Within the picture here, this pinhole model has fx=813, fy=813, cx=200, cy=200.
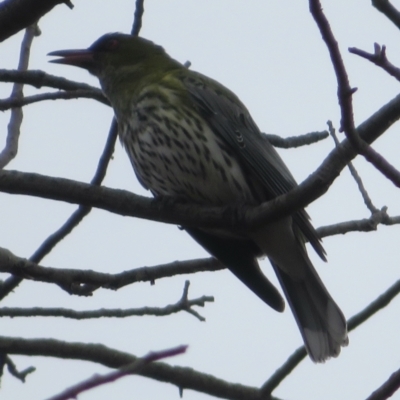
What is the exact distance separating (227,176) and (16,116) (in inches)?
52.5

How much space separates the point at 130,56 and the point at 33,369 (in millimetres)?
3047

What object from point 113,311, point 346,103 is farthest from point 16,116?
point 346,103

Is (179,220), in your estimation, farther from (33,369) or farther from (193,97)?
(193,97)

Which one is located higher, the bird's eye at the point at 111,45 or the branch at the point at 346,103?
the bird's eye at the point at 111,45

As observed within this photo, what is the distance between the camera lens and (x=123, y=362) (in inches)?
152

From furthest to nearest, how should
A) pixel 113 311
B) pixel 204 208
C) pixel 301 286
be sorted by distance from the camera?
pixel 301 286
pixel 204 208
pixel 113 311

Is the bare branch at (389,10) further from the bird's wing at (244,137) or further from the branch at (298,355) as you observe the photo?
the bird's wing at (244,137)

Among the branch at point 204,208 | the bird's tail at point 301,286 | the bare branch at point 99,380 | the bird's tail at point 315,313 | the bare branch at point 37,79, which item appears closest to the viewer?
the bare branch at point 99,380

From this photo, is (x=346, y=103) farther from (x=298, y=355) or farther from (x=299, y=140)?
(x=299, y=140)

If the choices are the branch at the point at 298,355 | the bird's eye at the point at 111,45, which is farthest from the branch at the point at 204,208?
the bird's eye at the point at 111,45

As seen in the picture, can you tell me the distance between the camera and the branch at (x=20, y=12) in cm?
300

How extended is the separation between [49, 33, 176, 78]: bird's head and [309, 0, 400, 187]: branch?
3807 mm

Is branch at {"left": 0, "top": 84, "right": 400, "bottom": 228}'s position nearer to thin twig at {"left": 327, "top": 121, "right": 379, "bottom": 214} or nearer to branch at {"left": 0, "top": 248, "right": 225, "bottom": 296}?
branch at {"left": 0, "top": 248, "right": 225, "bottom": 296}

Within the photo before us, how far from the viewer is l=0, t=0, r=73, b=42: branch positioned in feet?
9.86
